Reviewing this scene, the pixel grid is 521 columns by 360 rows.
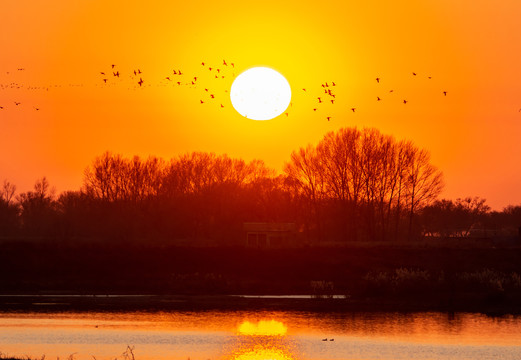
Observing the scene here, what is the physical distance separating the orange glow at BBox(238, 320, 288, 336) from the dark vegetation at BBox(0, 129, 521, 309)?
52.3 ft

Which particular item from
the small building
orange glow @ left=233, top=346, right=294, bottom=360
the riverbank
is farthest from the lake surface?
the small building

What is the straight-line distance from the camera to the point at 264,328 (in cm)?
6319

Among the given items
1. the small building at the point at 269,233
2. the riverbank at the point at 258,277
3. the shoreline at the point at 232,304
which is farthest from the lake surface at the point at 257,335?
the small building at the point at 269,233

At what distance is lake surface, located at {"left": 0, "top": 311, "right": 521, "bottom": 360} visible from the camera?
52.4m

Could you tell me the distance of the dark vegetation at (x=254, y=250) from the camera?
292ft

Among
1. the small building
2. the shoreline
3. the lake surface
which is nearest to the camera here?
the lake surface

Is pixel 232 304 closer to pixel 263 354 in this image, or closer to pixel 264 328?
pixel 264 328

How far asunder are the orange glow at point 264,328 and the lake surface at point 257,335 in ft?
0.18

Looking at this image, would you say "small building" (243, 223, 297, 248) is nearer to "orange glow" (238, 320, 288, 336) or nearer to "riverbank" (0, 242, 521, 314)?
"riverbank" (0, 242, 521, 314)

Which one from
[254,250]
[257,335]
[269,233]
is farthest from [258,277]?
[269,233]

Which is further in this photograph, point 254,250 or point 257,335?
point 254,250

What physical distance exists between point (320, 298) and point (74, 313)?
1957 centimetres

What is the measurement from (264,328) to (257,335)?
3117 millimetres

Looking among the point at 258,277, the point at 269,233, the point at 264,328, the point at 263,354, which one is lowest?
the point at 263,354
